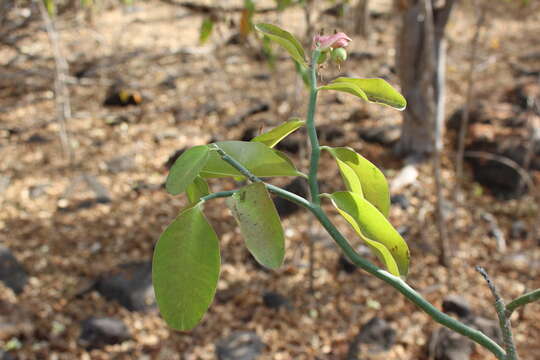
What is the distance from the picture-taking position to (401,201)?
8.68 ft

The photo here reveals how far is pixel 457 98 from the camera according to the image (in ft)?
11.8

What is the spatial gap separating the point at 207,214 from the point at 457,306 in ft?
4.03

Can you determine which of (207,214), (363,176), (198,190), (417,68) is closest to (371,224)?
(363,176)

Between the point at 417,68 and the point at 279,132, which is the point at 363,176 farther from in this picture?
the point at 417,68

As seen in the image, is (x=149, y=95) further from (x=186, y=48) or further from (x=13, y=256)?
(x=13, y=256)

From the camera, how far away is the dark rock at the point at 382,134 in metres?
3.09

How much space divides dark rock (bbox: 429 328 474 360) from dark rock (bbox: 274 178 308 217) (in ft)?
2.73

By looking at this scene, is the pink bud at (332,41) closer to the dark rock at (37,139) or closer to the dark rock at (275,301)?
the dark rock at (275,301)

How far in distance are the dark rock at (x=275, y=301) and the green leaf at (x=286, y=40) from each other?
1743 mm

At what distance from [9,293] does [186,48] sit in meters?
2.91

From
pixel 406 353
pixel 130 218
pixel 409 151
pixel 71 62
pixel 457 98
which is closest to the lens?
pixel 406 353

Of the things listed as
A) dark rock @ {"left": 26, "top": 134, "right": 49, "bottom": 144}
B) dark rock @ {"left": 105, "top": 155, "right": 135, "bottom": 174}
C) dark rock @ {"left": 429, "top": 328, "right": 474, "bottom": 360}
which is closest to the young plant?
dark rock @ {"left": 429, "top": 328, "right": 474, "bottom": 360}

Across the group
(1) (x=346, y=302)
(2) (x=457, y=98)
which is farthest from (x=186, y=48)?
(1) (x=346, y=302)

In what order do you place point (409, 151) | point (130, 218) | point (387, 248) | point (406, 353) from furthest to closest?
point (409, 151)
point (130, 218)
point (406, 353)
point (387, 248)
